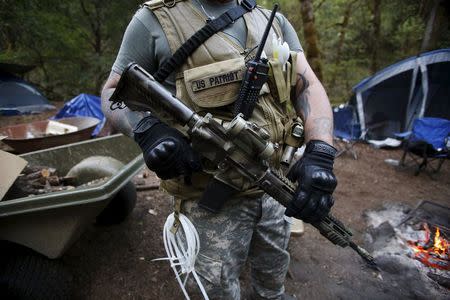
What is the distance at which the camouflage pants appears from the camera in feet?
5.19

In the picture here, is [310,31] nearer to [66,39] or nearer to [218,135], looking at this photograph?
[66,39]

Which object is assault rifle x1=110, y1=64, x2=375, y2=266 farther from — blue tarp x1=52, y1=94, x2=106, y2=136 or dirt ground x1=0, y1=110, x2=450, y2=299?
blue tarp x1=52, y1=94, x2=106, y2=136

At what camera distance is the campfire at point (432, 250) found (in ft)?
9.94

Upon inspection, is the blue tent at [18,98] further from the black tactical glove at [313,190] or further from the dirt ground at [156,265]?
the black tactical glove at [313,190]

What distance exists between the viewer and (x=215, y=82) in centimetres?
145

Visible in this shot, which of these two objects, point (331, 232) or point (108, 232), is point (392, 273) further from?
point (108, 232)

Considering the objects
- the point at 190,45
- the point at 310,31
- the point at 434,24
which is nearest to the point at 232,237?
the point at 190,45

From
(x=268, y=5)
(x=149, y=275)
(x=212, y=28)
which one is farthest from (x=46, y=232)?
(x=268, y=5)

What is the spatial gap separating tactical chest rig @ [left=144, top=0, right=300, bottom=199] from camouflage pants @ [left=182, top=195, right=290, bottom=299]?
0.45ft

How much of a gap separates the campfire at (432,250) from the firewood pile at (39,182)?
338 cm

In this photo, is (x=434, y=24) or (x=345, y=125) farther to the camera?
(x=345, y=125)

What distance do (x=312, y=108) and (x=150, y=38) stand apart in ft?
3.19

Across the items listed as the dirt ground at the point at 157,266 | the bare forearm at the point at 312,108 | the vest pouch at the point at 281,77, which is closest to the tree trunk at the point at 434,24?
the dirt ground at the point at 157,266

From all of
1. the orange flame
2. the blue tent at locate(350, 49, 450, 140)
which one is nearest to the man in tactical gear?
the orange flame
